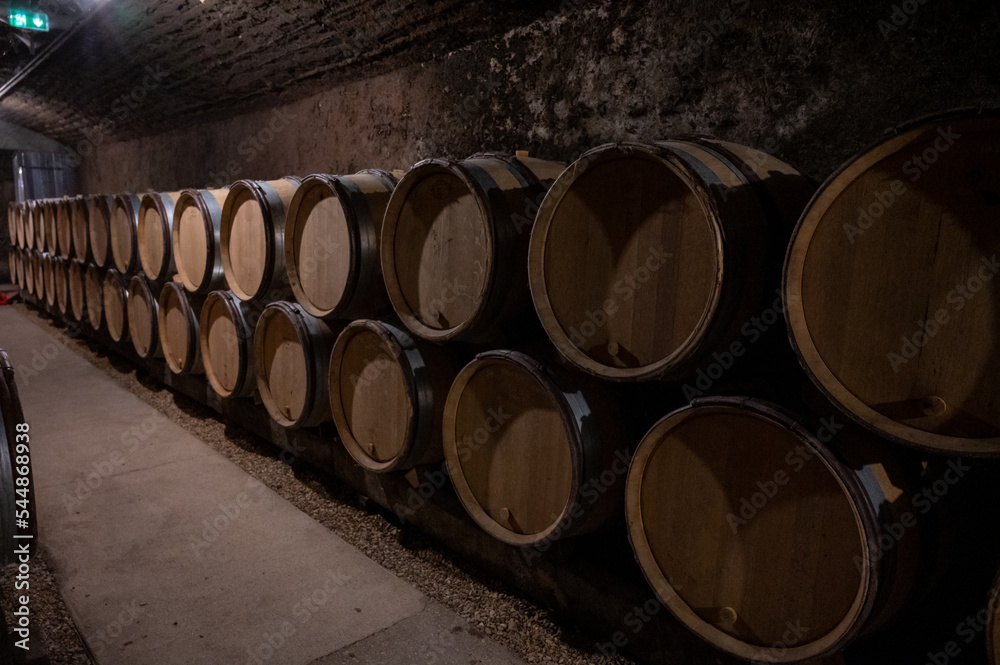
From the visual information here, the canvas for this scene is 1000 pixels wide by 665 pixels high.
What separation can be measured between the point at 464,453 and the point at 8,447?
58.8 inches

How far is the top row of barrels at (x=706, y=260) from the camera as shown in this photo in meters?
1.36

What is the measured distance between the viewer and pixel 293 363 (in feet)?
12.1

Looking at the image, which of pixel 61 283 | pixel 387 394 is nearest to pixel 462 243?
pixel 387 394

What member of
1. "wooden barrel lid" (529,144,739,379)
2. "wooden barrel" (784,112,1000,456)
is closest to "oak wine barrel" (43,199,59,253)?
"wooden barrel lid" (529,144,739,379)

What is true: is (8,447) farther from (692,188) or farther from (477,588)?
(692,188)

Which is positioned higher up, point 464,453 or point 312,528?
point 464,453

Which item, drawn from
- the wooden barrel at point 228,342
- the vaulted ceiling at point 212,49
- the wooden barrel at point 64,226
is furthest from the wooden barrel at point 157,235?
the wooden barrel at point 64,226

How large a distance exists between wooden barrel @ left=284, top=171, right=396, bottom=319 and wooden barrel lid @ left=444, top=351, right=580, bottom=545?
0.80 metres

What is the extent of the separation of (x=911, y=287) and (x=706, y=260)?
51 cm

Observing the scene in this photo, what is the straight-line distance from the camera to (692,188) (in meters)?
1.75

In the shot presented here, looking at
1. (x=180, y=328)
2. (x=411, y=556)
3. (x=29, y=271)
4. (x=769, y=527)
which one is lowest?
(x=411, y=556)

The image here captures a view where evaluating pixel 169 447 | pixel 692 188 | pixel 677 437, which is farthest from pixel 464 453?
pixel 169 447

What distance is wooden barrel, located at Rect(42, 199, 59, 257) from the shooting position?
7.50 m

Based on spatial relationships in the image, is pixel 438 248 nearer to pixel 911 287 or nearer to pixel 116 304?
pixel 911 287
